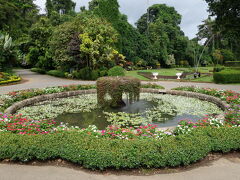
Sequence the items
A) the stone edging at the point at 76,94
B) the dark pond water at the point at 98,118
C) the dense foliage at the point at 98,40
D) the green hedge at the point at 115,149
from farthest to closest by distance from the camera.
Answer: the dense foliage at the point at 98,40 < the stone edging at the point at 76,94 < the dark pond water at the point at 98,118 < the green hedge at the point at 115,149

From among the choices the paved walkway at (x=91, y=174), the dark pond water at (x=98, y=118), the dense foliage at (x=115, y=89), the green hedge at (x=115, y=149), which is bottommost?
the paved walkway at (x=91, y=174)

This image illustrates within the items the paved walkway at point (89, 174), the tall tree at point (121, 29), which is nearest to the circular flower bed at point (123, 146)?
the paved walkway at point (89, 174)

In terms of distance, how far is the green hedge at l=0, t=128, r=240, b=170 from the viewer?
3.79 metres

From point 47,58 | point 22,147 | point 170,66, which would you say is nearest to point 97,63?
point 47,58

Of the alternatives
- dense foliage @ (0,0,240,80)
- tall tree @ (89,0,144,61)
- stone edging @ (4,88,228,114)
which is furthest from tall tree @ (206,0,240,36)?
stone edging @ (4,88,228,114)

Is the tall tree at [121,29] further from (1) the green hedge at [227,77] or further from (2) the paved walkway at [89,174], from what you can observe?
(2) the paved walkway at [89,174]

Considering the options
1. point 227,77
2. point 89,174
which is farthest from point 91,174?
point 227,77

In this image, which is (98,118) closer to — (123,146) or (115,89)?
(115,89)

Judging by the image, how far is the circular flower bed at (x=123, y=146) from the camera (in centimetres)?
379

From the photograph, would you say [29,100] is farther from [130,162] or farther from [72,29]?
[72,29]

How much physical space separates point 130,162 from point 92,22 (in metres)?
18.6

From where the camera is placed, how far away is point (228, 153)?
14.8ft

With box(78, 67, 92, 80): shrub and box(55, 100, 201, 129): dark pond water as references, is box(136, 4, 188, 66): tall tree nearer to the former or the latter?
box(78, 67, 92, 80): shrub

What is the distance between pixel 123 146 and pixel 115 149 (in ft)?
0.58
